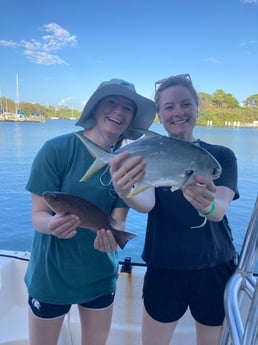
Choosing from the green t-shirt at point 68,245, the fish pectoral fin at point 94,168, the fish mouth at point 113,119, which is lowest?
the green t-shirt at point 68,245

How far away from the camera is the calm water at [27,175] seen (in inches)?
121

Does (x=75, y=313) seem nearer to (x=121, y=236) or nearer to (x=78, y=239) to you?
(x=78, y=239)

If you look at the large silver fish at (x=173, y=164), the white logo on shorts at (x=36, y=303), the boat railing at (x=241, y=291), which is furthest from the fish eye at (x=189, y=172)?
the white logo on shorts at (x=36, y=303)

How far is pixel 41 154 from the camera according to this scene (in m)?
1.23

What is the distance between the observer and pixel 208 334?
4.40 ft

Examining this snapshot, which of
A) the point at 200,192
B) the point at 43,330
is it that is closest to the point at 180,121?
the point at 200,192

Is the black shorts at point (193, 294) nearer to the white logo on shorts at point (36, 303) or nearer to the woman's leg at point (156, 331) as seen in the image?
the woman's leg at point (156, 331)

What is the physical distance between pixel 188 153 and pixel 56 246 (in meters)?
0.73

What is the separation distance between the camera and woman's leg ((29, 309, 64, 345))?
49.7 inches

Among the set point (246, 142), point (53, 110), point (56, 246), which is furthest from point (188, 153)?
point (246, 142)

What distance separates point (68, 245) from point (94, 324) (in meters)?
0.42

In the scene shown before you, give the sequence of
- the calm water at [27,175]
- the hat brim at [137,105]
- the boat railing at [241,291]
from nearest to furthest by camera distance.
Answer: the boat railing at [241,291] → the hat brim at [137,105] → the calm water at [27,175]

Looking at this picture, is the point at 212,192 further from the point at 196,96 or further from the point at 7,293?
the point at 7,293

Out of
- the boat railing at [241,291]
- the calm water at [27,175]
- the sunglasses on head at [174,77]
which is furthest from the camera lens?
the calm water at [27,175]
